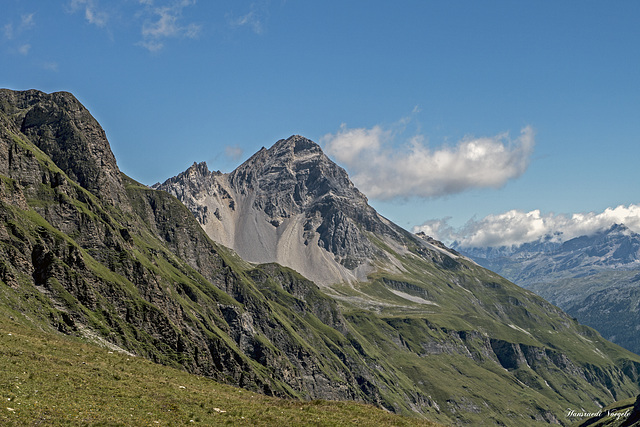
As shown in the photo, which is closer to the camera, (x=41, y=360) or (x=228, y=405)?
(x=228, y=405)

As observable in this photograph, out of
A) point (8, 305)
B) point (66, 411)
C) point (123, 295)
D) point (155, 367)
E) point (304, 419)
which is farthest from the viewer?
point (123, 295)

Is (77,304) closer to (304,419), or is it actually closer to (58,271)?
(58,271)

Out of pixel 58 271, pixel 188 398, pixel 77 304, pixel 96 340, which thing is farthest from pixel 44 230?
pixel 188 398

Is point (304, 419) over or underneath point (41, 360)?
underneath

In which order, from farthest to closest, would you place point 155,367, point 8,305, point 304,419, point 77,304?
point 77,304
point 8,305
point 155,367
point 304,419

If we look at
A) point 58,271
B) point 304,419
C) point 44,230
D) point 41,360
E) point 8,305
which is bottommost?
point 304,419

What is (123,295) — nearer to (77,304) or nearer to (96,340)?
(77,304)

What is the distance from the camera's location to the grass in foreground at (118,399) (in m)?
49.2

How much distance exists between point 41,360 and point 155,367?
62.7 ft

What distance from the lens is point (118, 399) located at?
5575 centimetres

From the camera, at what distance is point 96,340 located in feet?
474

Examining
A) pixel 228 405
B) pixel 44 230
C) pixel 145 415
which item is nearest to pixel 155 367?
pixel 228 405

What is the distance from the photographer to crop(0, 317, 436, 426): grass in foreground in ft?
161

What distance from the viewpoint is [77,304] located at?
16038cm
